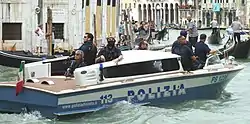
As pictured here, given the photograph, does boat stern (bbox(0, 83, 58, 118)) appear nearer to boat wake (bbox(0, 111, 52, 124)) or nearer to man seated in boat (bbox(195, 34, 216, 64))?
boat wake (bbox(0, 111, 52, 124))

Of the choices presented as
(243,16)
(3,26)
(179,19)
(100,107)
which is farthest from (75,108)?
(179,19)

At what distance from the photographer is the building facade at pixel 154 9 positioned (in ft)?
325

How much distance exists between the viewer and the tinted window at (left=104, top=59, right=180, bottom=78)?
425 inches

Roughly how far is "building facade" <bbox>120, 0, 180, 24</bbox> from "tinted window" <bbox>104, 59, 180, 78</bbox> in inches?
3388

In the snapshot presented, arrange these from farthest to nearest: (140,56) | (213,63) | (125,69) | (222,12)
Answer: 1. (222,12)
2. (213,63)
3. (140,56)
4. (125,69)

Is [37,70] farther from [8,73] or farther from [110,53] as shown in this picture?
[8,73]

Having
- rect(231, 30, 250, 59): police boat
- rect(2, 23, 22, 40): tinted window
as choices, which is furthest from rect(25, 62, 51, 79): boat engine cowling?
rect(231, 30, 250, 59): police boat

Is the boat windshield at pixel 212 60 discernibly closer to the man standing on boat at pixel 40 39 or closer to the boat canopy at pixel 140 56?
the boat canopy at pixel 140 56

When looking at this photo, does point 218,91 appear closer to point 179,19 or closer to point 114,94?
point 114,94

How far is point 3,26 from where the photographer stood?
76.8ft

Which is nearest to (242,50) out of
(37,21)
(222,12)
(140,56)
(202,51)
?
(37,21)

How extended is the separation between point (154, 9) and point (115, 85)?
3574 inches

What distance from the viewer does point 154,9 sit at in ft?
331

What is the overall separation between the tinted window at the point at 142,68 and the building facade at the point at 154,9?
282 feet
